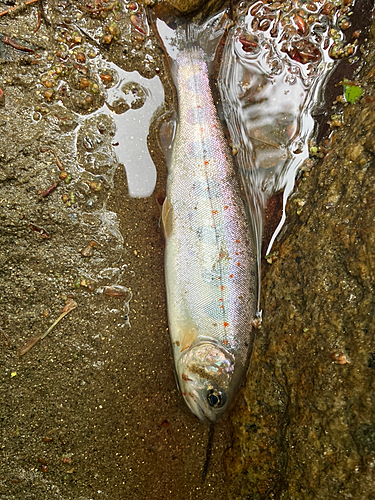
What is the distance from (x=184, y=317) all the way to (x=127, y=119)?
6.63 feet

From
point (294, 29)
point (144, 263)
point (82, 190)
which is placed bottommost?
point (144, 263)

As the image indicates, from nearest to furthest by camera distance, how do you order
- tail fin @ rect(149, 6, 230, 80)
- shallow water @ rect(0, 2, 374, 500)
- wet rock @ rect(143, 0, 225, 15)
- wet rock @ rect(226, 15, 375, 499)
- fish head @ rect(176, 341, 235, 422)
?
wet rock @ rect(226, 15, 375, 499), shallow water @ rect(0, 2, 374, 500), fish head @ rect(176, 341, 235, 422), wet rock @ rect(143, 0, 225, 15), tail fin @ rect(149, 6, 230, 80)

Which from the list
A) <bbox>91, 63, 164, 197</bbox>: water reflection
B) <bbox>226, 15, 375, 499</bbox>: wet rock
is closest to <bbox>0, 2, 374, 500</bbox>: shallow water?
<bbox>91, 63, 164, 197</bbox>: water reflection

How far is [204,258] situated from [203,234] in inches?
9.1

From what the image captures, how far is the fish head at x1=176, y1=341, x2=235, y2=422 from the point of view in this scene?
2891mm

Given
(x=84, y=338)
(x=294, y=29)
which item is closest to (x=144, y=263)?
(x=84, y=338)

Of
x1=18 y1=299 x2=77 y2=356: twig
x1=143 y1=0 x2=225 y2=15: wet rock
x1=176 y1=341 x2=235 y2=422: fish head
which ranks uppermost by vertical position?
x1=143 y1=0 x2=225 y2=15: wet rock

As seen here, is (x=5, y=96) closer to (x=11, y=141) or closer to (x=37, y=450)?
(x=11, y=141)

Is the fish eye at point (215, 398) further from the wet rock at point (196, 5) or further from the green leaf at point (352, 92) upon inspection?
the wet rock at point (196, 5)

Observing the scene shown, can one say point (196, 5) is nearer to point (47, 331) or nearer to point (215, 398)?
point (47, 331)

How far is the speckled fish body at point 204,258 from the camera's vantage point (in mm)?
2934

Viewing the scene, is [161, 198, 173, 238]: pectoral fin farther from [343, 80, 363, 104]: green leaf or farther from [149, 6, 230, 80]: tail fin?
[343, 80, 363, 104]: green leaf

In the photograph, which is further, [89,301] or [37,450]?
[89,301]

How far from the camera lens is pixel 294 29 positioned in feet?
10.4
